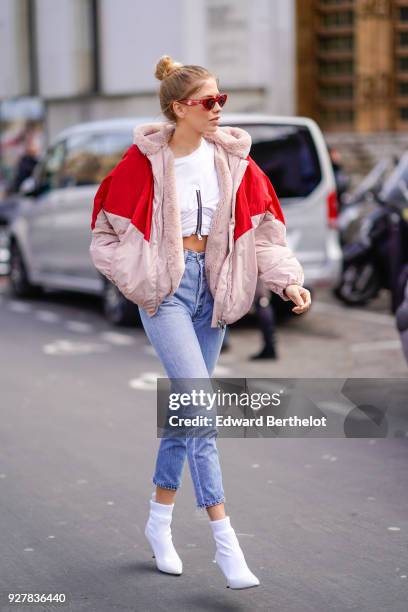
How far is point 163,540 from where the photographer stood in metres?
4.93

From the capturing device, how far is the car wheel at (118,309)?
11727mm

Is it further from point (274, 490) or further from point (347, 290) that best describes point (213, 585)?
point (347, 290)

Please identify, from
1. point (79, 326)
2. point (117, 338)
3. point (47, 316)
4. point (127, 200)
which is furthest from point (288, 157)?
point (127, 200)

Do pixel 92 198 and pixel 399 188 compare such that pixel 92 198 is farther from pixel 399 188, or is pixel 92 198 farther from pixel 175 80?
pixel 175 80

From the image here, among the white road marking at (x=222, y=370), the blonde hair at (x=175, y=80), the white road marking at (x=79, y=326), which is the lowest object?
A: the white road marking at (x=79, y=326)

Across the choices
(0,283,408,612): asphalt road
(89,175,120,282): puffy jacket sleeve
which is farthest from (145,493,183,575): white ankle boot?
(89,175,120,282): puffy jacket sleeve

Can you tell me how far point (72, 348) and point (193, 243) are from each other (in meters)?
6.12

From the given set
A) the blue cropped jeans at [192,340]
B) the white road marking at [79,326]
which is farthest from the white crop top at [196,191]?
the white road marking at [79,326]

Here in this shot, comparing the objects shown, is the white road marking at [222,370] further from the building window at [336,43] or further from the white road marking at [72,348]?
the building window at [336,43]

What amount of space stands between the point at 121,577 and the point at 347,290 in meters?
8.58

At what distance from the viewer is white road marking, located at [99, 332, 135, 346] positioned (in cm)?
1107

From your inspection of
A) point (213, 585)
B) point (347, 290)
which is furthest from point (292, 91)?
point (213, 585)

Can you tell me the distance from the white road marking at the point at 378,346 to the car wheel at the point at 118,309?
208cm

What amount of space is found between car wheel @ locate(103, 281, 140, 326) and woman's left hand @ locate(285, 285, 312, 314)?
22.9 ft
